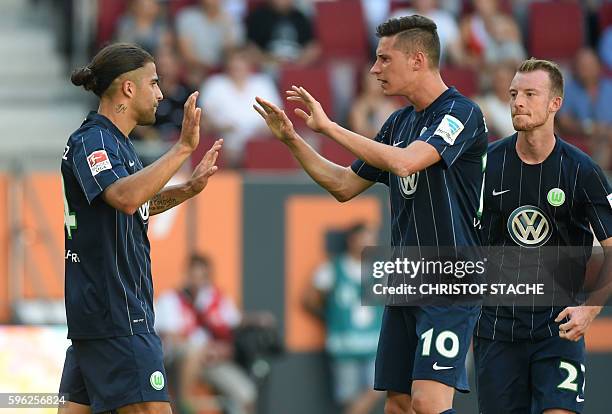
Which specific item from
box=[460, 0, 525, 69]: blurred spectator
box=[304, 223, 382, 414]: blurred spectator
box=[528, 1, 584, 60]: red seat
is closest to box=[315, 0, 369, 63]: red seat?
box=[460, 0, 525, 69]: blurred spectator

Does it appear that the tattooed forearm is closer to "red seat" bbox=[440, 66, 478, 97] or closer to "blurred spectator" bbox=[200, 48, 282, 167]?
"blurred spectator" bbox=[200, 48, 282, 167]

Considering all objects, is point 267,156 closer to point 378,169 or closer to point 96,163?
point 378,169

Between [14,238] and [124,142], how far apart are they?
5.92 m

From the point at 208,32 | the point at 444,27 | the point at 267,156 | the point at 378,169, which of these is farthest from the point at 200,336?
the point at 378,169

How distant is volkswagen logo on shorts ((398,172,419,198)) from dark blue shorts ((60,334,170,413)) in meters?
1.54

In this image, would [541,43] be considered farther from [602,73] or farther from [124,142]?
[124,142]

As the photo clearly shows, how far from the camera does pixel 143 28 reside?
13.4 metres

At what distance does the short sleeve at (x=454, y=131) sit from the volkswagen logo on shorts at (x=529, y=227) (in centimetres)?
62

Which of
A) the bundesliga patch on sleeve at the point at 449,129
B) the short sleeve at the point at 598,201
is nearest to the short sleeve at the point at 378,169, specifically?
the bundesliga patch on sleeve at the point at 449,129

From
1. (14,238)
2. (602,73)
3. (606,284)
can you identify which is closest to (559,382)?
(606,284)

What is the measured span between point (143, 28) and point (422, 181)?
7.27 metres

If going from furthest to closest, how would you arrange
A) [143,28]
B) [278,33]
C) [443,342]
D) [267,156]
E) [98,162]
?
[278,33]
[143,28]
[267,156]
[443,342]
[98,162]

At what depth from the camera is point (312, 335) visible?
12.8m

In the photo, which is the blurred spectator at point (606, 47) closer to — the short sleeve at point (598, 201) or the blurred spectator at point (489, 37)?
the blurred spectator at point (489, 37)
